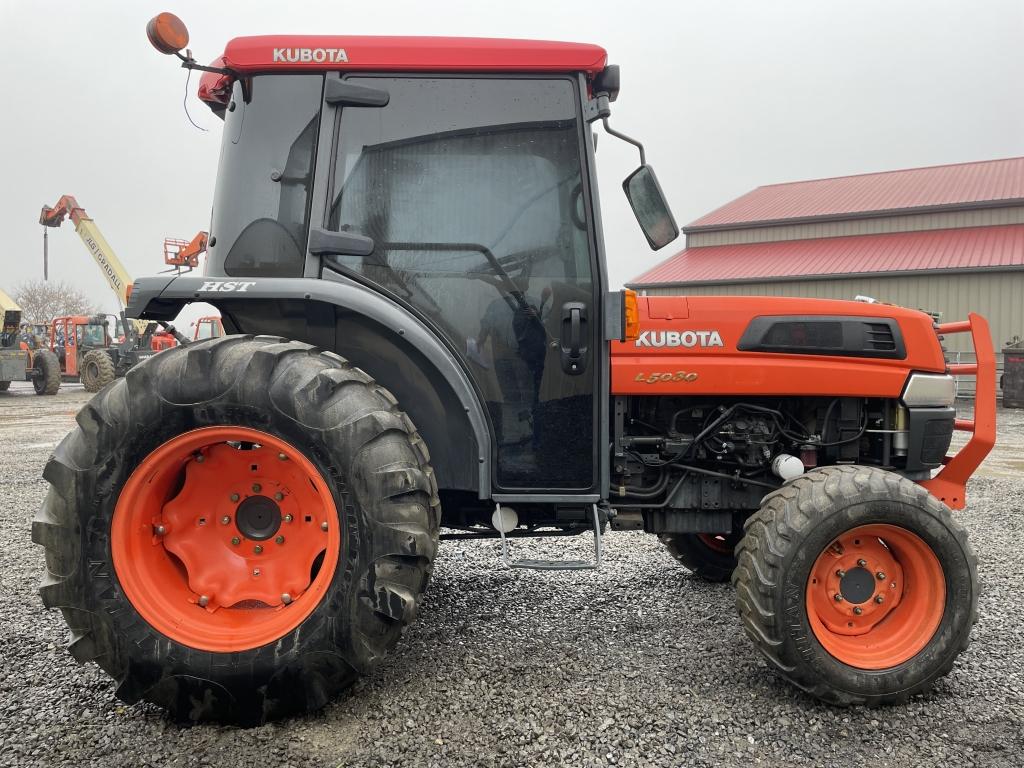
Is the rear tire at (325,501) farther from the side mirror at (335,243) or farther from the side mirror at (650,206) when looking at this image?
the side mirror at (650,206)

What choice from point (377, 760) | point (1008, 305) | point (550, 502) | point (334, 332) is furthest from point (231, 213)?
point (1008, 305)

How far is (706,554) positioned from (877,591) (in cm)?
112

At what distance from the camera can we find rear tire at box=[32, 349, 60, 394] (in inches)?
706

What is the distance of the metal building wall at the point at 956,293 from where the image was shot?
1789 centimetres

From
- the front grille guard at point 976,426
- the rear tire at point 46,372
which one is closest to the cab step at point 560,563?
the front grille guard at point 976,426

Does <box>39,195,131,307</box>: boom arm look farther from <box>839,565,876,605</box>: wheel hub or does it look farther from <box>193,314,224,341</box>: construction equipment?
<box>839,565,876,605</box>: wheel hub

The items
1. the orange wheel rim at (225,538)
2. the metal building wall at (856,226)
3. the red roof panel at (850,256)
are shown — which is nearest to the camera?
the orange wheel rim at (225,538)

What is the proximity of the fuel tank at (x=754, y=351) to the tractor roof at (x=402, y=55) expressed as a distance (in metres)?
0.97

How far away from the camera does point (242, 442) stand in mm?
2449

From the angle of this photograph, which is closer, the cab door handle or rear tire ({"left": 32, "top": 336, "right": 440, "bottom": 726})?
rear tire ({"left": 32, "top": 336, "right": 440, "bottom": 726})

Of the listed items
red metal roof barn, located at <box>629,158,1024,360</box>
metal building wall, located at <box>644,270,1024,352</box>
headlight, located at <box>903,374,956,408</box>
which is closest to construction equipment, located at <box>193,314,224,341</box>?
metal building wall, located at <box>644,270,1024,352</box>

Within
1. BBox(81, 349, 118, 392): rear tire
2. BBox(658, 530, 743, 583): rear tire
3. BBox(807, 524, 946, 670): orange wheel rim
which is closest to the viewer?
BBox(807, 524, 946, 670): orange wheel rim

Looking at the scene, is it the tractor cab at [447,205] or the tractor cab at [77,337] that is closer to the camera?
the tractor cab at [447,205]

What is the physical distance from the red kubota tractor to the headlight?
1cm
